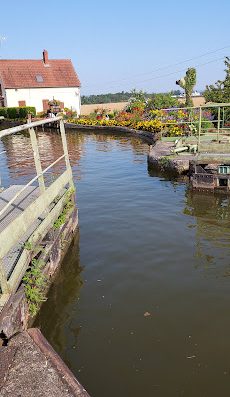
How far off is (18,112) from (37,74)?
8478 millimetres

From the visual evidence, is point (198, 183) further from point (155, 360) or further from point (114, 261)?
point (155, 360)

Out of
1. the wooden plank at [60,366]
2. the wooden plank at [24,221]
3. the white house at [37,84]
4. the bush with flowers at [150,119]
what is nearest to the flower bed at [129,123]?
the bush with flowers at [150,119]

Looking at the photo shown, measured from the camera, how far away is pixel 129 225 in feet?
31.0

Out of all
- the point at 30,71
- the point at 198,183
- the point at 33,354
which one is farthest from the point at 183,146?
the point at 30,71

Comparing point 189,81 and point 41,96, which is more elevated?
point 41,96

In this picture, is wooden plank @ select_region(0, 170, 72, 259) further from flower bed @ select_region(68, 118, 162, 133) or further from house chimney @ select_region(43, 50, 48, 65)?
house chimney @ select_region(43, 50, 48, 65)

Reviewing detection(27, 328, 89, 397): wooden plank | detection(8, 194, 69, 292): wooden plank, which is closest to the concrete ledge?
detection(8, 194, 69, 292): wooden plank

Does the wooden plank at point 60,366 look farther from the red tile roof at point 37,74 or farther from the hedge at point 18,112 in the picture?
the red tile roof at point 37,74

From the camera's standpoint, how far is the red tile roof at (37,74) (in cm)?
4622

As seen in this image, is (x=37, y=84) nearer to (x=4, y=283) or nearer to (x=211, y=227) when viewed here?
(x=211, y=227)

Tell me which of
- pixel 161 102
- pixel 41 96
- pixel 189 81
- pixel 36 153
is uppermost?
pixel 41 96

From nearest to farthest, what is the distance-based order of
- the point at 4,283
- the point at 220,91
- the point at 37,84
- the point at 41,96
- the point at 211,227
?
the point at 4,283 → the point at 211,227 → the point at 220,91 → the point at 37,84 → the point at 41,96

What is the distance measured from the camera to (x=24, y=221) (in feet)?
17.6

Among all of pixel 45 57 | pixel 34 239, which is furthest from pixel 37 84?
pixel 34 239
